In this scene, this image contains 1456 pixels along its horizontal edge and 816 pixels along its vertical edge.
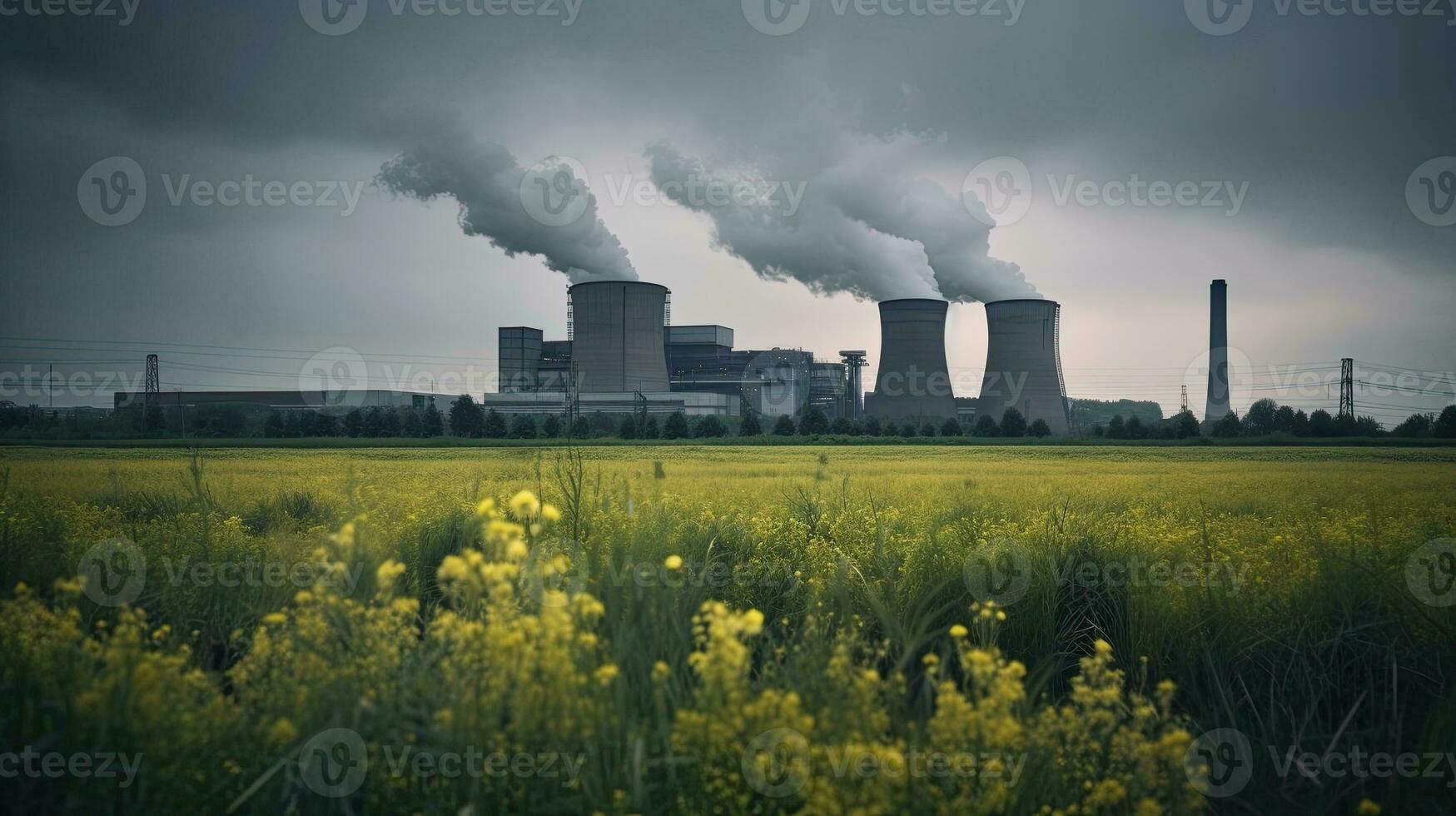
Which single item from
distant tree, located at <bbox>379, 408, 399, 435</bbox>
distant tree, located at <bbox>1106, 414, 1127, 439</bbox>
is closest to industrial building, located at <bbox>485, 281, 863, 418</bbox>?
distant tree, located at <bbox>379, 408, 399, 435</bbox>

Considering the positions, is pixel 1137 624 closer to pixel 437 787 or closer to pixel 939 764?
pixel 939 764

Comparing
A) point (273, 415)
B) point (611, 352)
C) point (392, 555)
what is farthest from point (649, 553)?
point (273, 415)

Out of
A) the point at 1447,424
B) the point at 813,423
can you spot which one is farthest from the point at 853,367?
the point at 1447,424

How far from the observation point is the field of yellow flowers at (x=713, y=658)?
5.88 feet

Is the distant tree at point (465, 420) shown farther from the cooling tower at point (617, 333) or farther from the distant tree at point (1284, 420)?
the distant tree at point (1284, 420)

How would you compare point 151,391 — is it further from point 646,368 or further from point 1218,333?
point 1218,333

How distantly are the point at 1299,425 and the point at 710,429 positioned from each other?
27747mm

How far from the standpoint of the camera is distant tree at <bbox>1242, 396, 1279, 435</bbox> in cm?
3834

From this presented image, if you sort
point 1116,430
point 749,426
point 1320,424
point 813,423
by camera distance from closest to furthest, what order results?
point 1320,424 → point 749,426 → point 1116,430 → point 813,423

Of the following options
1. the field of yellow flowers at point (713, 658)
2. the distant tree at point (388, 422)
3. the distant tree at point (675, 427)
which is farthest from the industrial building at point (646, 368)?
the field of yellow flowers at point (713, 658)

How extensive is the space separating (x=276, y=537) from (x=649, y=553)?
2.16 m

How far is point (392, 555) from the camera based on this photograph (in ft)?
12.7

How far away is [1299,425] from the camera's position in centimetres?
3447

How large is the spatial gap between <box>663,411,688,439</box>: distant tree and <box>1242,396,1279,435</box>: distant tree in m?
28.8
